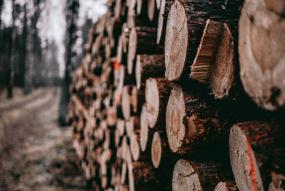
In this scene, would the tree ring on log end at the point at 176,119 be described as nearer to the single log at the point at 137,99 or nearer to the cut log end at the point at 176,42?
the cut log end at the point at 176,42

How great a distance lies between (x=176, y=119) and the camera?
6.04 ft

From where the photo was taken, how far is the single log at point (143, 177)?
2496mm

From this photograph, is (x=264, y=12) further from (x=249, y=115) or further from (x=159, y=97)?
(x=159, y=97)

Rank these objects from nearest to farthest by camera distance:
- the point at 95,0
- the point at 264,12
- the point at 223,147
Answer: the point at 264,12 → the point at 223,147 → the point at 95,0

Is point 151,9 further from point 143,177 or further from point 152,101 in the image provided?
point 143,177

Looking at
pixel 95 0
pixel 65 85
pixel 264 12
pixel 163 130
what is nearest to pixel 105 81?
pixel 163 130

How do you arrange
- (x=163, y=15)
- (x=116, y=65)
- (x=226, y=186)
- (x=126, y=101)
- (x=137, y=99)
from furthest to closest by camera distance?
1. (x=116, y=65)
2. (x=126, y=101)
3. (x=137, y=99)
4. (x=163, y=15)
5. (x=226, y=186)

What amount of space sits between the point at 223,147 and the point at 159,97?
58cm

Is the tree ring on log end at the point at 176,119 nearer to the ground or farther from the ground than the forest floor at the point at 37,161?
farther from the ground

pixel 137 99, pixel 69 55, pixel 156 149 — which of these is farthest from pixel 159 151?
pixel 69 55

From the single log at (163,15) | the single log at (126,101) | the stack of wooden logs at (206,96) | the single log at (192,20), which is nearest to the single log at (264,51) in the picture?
the stack of wooden logs at (206,96)

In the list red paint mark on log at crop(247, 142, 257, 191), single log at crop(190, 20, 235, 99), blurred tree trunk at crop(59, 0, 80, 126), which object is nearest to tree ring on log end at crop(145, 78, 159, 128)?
single log at crop(190, 20, 235, 99)

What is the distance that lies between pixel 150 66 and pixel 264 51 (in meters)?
1.53

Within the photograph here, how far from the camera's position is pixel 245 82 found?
1184 mm
